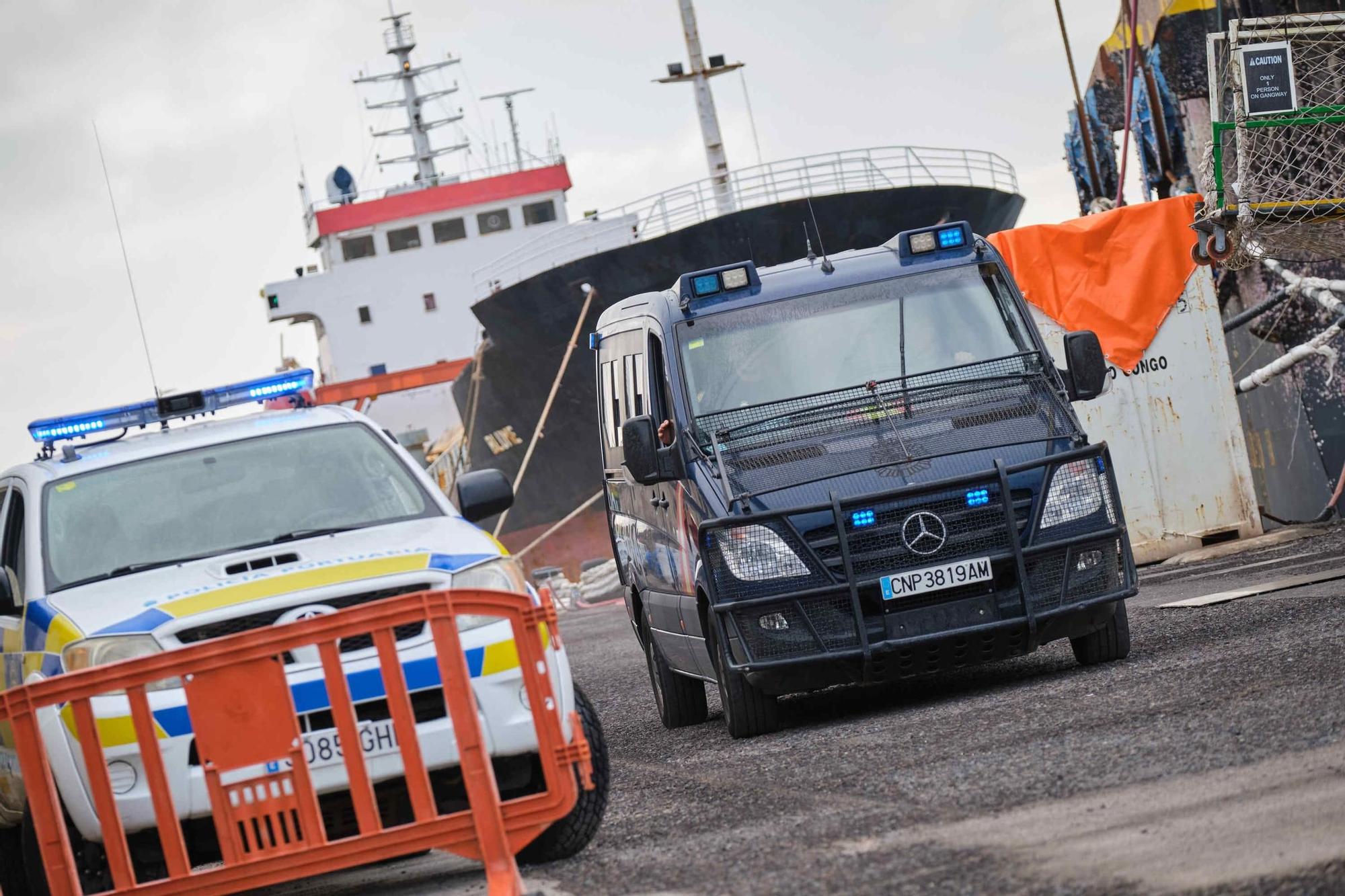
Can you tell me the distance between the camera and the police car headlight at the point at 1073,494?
321 inches

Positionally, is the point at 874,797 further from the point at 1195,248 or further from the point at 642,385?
the point at 1195,248

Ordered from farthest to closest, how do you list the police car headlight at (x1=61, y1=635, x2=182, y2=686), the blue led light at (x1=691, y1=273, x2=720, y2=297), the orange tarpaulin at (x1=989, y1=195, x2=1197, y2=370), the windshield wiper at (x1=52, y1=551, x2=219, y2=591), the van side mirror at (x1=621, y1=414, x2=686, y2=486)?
the orange tarpaulin at (x1=989, y1=195, x2=1197, y2=370) → the blue led light at (x1=691, y1=273, x2=720, y2=297) → the van side mirror at (x1=621, y1=414, x2=686, y2=486) → the windshield wiper at (x1=52, y1=551, x2=219, y2=591) → the police car headlight at (x1=61, y1=635, x2=182, y2=686)

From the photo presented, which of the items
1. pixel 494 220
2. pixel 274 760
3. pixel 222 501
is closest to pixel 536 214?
pixel 494 220

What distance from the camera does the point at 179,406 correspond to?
842 centimetres

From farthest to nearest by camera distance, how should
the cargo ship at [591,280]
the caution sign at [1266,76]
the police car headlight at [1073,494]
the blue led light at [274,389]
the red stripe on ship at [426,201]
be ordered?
1. the red stripe on ship at [426,201]
2. the cargo ship at [591,280]
3. the caution sign at [1266,76]
4. the blue led light at [274,389]
5. the police car headlight at [1073,494]

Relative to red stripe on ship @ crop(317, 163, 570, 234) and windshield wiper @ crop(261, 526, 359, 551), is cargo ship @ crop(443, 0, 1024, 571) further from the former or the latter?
windshield wiper @ crop(261, 526, 359, 551)

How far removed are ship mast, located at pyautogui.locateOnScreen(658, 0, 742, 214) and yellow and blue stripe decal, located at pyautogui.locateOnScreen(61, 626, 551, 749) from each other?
27.6m

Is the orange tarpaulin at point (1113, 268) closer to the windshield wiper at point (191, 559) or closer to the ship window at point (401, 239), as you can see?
the windshield wiper at point (191, 559)

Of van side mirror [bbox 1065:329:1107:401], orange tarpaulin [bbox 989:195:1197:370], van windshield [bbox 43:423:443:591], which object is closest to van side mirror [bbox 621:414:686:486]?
van windshield [bbox 43:423:443:591]

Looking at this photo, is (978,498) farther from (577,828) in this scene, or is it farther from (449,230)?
(449,230)

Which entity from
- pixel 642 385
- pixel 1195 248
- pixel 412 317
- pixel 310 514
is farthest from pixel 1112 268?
pixel 412 317

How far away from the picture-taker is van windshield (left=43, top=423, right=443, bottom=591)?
6719mm

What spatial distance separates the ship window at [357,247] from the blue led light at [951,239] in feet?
108

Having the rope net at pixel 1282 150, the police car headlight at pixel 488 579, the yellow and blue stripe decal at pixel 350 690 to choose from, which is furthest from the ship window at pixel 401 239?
the yellow and blue stripe decal at pixel 350 690
